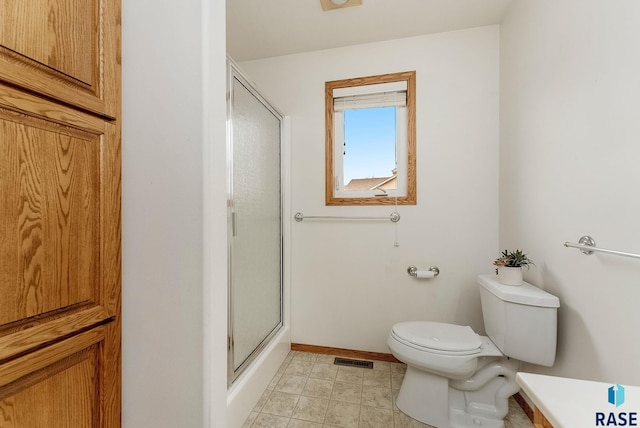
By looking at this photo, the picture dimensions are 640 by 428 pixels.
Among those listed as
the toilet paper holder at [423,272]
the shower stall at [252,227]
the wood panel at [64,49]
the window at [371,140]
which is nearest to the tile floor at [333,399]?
the shower stall at [252,227]

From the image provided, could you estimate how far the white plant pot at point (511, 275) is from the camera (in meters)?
1.44

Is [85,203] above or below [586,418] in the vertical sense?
above

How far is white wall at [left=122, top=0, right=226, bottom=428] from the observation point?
2.77 feet

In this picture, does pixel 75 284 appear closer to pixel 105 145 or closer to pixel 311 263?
pixel 105 145

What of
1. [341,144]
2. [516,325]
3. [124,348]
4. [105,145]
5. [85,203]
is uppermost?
[341,144]

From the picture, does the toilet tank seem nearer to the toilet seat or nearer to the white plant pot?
the white plant pot

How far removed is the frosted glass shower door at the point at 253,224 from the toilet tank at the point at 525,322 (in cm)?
136

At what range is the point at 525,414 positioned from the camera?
152 cm

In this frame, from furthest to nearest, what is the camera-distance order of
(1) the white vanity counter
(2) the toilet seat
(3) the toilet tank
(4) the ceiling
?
(4) the ceiling → (2) the toilet seat → (3) the toilet tank → (1) the white vanity counter

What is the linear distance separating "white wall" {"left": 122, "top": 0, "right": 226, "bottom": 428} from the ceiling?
3.33 ft

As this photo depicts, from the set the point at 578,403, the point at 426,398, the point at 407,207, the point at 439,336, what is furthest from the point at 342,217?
the point at 578,403

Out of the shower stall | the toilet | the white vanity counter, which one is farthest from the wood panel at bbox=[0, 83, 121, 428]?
the toilet

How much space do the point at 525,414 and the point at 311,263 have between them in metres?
1.56

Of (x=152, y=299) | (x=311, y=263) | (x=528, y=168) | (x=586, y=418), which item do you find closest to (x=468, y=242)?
(x=528, y=168)
